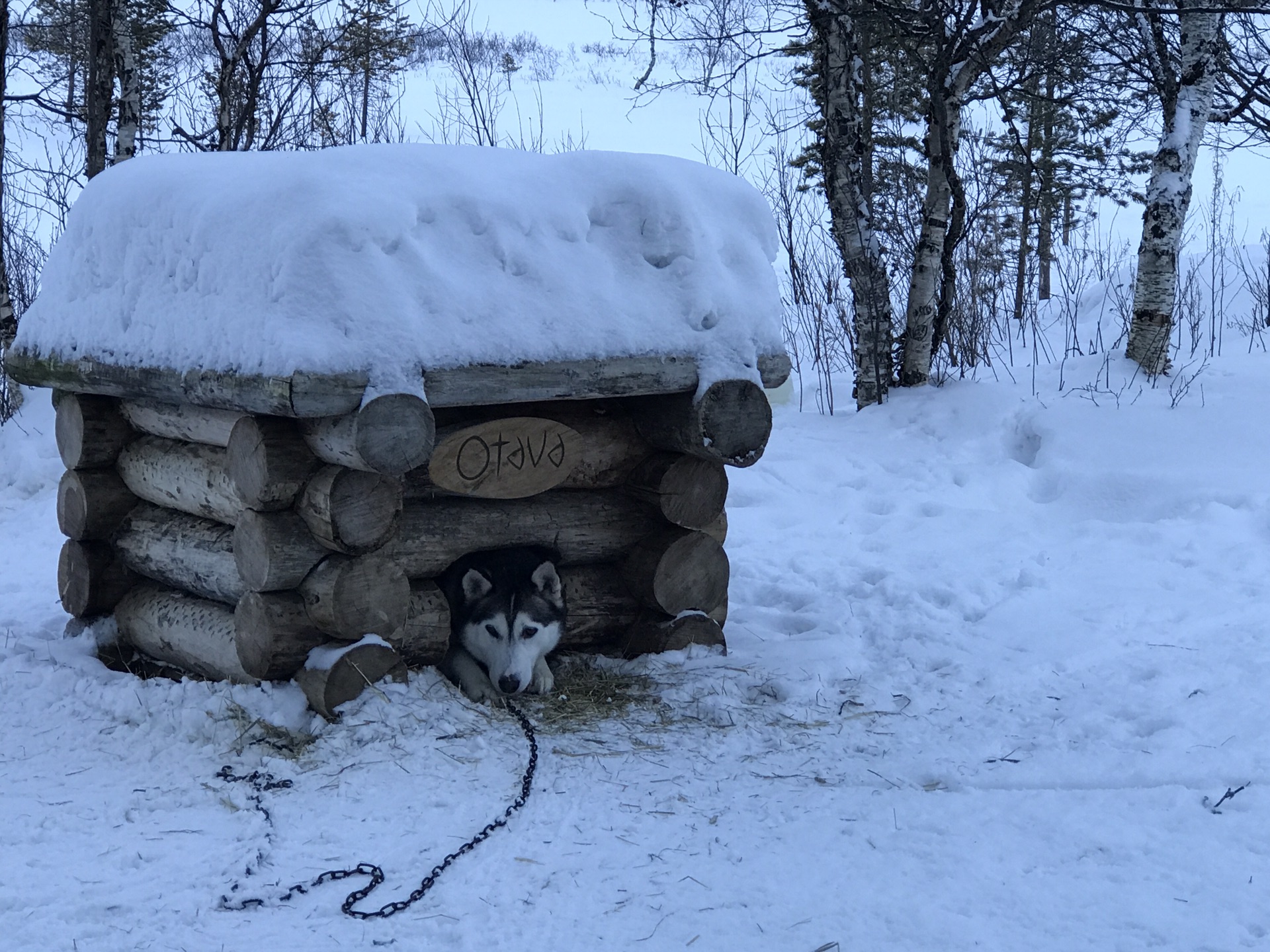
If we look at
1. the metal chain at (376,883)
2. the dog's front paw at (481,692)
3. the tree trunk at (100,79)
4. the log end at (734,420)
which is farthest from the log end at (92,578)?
Answer: the tree trunk at (100,79)

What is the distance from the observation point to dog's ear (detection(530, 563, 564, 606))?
4.43 meters

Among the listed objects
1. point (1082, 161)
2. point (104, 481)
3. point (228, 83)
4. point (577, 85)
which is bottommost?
point (104, 481)

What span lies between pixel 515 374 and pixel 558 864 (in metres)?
1.70

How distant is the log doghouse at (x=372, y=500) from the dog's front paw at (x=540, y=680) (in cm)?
31

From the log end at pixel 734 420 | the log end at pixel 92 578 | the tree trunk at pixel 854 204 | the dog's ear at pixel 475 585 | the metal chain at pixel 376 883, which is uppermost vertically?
the tree trunk at pixel 854 204

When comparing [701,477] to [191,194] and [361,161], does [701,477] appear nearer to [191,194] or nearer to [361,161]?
[361,161]

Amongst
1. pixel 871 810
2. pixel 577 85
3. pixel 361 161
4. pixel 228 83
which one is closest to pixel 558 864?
pixel 871 810

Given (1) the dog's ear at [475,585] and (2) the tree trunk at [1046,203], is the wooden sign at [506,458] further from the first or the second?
(2) the tree trunk at [1046,203]

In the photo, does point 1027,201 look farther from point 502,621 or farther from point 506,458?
point 502,621

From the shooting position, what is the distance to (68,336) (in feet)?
15.0

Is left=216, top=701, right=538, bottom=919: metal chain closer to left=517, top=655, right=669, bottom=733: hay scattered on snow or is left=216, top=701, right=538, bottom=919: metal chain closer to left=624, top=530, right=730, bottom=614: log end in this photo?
left=517, top=655, right=669, bottom=733: hay scattered on snow

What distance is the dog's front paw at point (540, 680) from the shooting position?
445cm

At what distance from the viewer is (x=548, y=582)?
4.48 metres

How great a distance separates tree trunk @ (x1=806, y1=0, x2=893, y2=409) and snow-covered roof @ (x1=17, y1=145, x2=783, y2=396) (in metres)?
4.09
